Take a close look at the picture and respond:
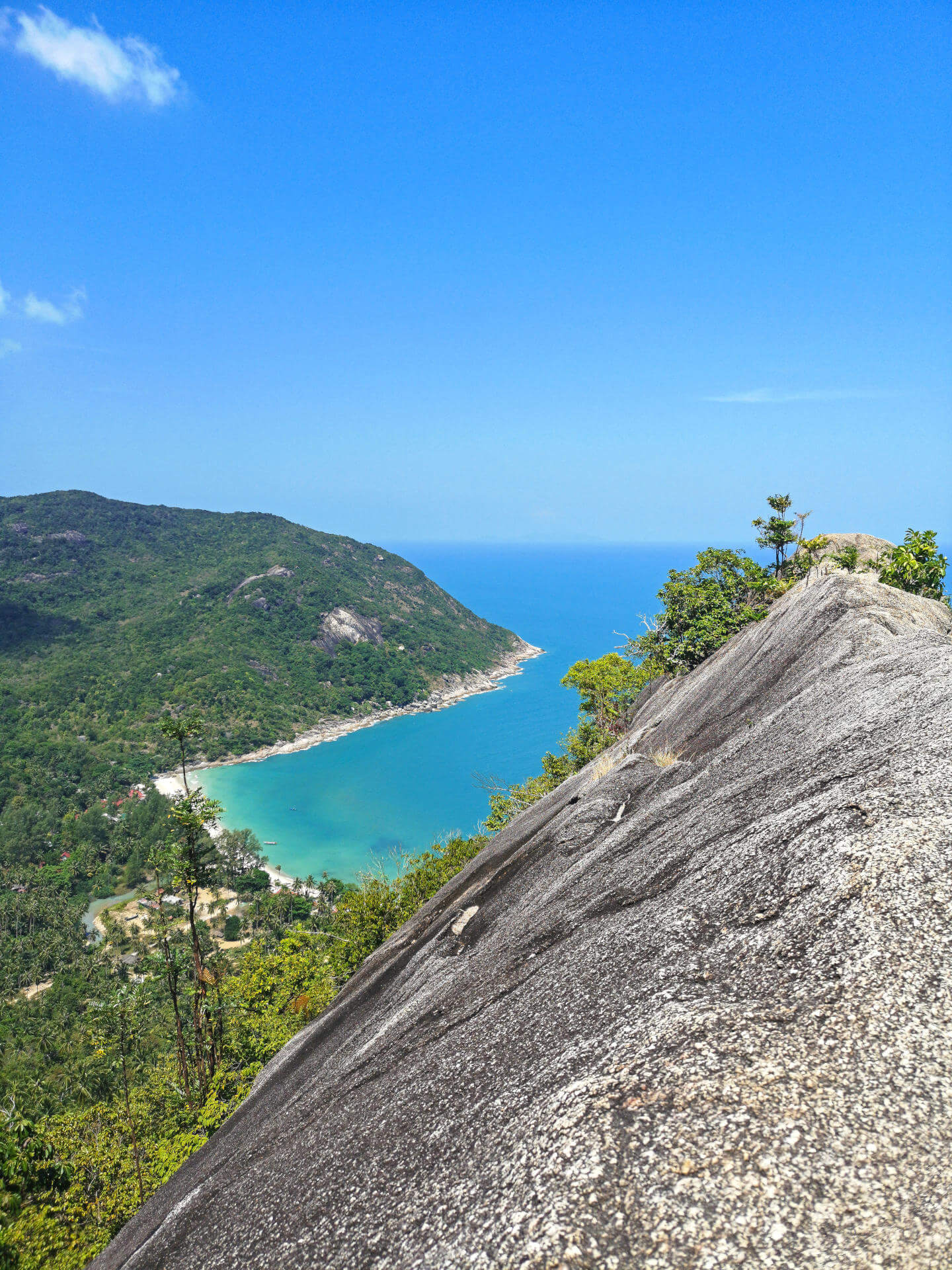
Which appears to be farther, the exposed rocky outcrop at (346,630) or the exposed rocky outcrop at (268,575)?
the exposed rocky outcrop at (268,575)

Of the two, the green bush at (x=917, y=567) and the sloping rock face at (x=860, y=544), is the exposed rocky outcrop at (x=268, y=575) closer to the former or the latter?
the sloping rock face at (x=860, y=544)

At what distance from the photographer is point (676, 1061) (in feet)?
13.3

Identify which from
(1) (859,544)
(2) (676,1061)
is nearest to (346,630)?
(1) (859,544)

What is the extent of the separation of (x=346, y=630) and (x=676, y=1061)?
163 meters

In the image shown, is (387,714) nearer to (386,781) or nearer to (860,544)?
(386,781)

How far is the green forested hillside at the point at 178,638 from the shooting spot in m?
116

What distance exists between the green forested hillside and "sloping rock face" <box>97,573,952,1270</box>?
361ft

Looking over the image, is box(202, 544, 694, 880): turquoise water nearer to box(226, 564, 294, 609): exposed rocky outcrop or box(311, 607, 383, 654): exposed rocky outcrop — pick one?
box(311, 607, 383, 654): exposed rocky outcrop

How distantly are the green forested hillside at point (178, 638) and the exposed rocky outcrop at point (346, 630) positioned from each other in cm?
72

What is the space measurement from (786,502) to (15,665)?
14511 cm

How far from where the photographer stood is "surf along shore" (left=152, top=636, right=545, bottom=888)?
10438 cm

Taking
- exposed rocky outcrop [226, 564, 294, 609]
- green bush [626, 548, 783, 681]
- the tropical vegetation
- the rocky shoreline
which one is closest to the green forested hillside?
exposed rocky outcrop [226, 564, 294, 609]

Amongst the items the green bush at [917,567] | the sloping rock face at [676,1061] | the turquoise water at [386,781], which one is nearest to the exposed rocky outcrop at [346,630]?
the turquoise water at [386,781]

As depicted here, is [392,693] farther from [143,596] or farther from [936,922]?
[936,922]
